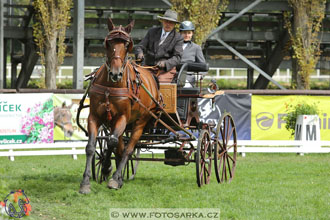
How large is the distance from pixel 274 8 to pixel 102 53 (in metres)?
7.14

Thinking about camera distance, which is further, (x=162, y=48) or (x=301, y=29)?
(x=301, y=29)

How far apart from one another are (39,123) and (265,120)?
5.87 meters

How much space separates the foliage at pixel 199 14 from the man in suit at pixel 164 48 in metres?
10.0

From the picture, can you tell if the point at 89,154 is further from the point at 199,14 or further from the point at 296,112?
the point at 199,14

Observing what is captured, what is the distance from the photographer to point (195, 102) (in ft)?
35.9

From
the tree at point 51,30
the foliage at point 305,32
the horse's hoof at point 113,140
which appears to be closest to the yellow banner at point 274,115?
the foliage at point 305,32

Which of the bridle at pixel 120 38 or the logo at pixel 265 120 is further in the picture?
the logo at pixel 265 120

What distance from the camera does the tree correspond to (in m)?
20.7

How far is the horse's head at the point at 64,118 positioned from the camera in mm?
16781

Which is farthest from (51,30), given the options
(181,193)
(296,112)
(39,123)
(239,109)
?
(181,193)

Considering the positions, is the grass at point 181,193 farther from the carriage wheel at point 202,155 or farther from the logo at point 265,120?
the logo at point 265,120

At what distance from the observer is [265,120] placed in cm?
1762

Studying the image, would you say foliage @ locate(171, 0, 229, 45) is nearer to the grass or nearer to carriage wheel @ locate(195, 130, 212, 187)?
the grass

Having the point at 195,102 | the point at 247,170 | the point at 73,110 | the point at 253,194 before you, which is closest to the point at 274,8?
the point at 73,110
